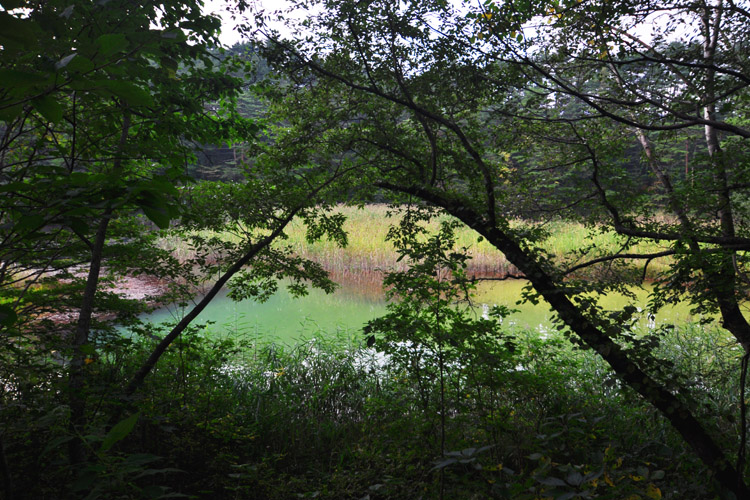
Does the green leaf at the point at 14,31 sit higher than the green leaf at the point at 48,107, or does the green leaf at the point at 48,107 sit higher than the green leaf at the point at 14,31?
the green leaf at the point at 14,31

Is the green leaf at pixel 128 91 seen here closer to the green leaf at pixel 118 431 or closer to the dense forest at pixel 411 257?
the green leaf at pixel 118 431

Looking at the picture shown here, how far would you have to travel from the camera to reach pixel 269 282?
390cm

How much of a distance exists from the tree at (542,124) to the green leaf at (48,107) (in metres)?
2.59

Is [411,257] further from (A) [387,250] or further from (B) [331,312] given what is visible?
(A) [387,250]

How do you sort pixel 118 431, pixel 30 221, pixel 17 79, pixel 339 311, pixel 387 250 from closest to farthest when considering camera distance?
pixel 17 79, pixel 30 221, pixel 118 431, pixel 339 311, pixel 387 250

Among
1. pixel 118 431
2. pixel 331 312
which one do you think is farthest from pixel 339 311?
pixel 118 431

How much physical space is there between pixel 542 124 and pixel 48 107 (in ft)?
12.9

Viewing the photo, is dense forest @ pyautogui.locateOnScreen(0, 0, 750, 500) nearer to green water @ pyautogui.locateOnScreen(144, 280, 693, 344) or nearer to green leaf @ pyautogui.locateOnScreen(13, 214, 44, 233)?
green leaf @ pyautogui.locateOnScreen(13, 214, 44, 233)

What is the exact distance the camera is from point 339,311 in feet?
30.1

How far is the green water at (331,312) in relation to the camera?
7.93 metres

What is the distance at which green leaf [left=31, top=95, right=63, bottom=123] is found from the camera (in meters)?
0.76

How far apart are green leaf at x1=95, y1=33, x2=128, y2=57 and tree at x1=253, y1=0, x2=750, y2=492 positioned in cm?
255

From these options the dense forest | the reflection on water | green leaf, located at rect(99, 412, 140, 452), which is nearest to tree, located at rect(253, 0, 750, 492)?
the dense forest

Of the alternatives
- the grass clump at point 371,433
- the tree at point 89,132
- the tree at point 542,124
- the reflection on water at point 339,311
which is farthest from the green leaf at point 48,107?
the reflection on water at point 339,311
